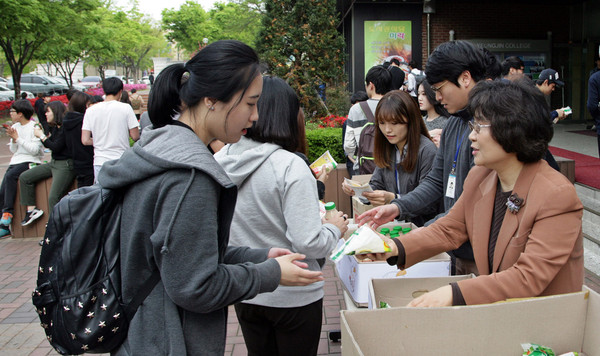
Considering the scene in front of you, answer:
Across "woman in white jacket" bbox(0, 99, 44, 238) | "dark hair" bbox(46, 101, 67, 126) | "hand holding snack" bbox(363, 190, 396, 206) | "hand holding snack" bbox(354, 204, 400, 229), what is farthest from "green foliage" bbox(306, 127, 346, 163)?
"hand holding snack" bbox(354, 204, 400, 229)

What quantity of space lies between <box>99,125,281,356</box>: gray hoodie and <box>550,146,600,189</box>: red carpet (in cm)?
624

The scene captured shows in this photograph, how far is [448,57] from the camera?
8.95 ft

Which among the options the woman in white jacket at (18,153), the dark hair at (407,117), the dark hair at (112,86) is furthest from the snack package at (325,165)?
the woman in white jacket at (18,153)

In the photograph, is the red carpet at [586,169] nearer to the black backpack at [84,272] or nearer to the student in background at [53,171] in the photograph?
the black backpack at [84,272]

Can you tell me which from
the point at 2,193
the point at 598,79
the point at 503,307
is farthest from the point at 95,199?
the point at 598,79

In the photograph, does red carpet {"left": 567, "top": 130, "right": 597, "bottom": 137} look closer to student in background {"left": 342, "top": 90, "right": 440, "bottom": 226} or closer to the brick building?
the brick building

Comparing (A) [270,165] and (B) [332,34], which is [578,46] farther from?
(A) [270,165]

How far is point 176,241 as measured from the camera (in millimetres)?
1509

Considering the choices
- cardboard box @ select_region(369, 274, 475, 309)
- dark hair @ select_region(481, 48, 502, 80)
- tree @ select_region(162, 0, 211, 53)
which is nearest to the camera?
cardboard box @ select_region(369, 274, 475, 309)

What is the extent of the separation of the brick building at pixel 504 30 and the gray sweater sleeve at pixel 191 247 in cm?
1447

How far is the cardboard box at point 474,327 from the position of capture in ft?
5.50

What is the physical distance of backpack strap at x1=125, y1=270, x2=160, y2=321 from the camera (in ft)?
5.35

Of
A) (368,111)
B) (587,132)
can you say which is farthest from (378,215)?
(587,132)

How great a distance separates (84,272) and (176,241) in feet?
1.08
